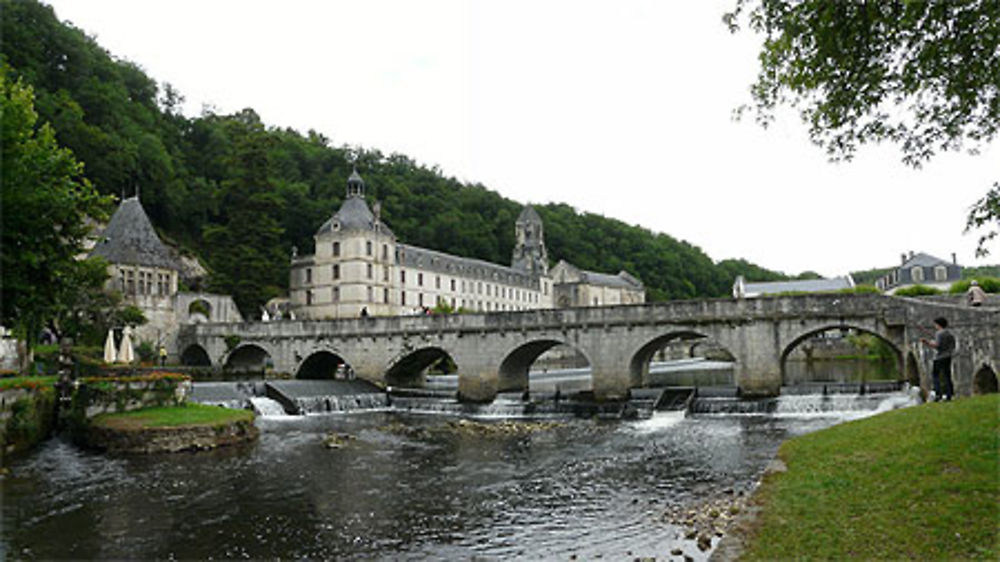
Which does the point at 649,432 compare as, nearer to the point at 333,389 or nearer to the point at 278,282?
the point at 333,389

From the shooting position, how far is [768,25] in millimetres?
9539

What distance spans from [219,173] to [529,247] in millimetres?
44828

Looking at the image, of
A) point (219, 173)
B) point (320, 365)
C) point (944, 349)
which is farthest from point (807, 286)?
point (944, 349)

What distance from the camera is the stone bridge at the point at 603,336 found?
27.0m

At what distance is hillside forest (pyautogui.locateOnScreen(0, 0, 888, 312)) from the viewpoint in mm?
56188

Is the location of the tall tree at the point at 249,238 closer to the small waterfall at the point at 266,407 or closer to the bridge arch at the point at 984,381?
the small waterfall at the point at 266,407

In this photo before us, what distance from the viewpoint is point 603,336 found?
31688 millimetres

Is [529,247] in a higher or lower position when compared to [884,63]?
higher

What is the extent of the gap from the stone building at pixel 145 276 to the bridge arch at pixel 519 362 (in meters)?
25.5

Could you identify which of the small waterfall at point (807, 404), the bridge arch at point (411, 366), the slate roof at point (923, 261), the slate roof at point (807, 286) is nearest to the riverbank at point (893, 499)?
the small waterfall at point (807, 404)

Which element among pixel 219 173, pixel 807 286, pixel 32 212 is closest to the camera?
pixel 32 212

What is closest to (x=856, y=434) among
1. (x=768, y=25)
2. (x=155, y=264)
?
(x=768, y=25)

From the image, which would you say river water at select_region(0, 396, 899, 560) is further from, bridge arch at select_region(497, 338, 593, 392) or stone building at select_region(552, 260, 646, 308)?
stone building at select_region(552, 260, 646, 308)

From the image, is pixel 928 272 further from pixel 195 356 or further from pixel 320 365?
pixel 195 356
